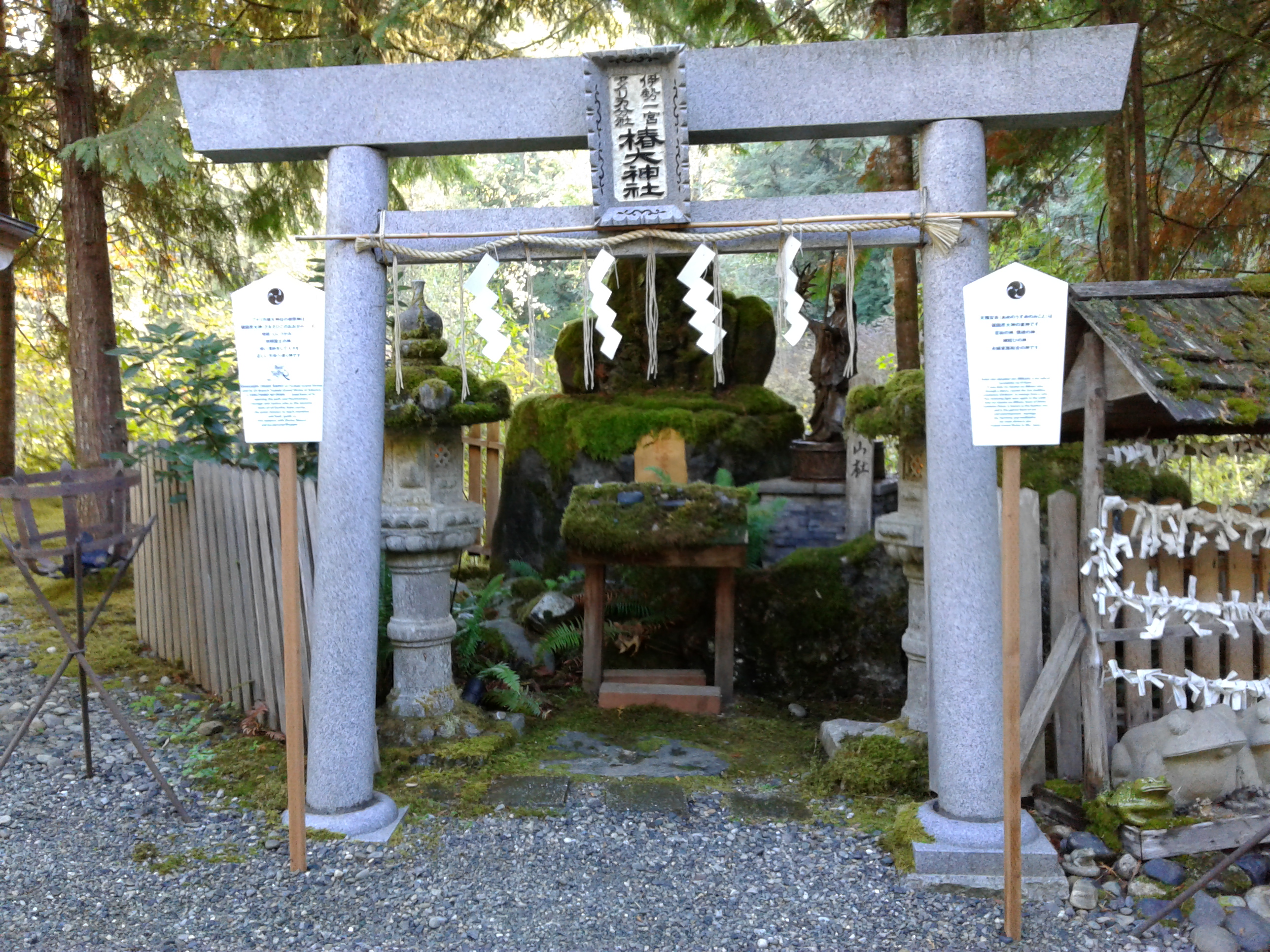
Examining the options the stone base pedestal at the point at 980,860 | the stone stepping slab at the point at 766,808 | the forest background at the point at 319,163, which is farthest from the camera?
the forest background at the point at 319,163

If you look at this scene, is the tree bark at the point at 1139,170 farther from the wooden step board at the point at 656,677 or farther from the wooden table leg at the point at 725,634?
the wooden step board at the point at 656,677

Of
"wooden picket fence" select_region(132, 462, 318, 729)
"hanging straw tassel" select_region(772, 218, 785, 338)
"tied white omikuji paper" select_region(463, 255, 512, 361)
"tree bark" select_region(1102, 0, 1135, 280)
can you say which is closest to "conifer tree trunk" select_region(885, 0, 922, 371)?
"tree bark" select_region(1102, 0, 1135, 280)

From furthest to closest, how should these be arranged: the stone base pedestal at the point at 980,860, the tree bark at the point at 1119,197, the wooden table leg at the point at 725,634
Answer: the wooden table leg at the point at 725,634
the tree bark at the point at 1119,197
the stone base pedestal at the point at 980,860

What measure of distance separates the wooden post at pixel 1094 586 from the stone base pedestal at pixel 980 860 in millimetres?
408

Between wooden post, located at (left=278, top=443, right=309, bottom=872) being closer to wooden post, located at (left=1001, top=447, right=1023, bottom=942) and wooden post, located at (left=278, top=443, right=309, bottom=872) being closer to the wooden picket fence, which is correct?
the wooden picket fence

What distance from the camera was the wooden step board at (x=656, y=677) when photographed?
6.45 metres

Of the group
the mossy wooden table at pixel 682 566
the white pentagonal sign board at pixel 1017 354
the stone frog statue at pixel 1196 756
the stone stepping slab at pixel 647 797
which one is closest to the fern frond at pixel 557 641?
the mossy wooden table at pixel 682 566

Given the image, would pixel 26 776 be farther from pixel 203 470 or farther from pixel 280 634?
pixel 203 470

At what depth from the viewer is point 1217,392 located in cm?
345

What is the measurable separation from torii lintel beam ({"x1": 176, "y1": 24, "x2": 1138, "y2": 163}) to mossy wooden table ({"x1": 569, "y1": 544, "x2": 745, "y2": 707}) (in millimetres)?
2776

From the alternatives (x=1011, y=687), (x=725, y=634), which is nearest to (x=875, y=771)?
(x=1011, y=687)

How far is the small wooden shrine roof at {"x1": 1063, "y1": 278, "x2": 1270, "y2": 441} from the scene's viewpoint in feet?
11.3

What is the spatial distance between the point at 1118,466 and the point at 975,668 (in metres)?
2.92

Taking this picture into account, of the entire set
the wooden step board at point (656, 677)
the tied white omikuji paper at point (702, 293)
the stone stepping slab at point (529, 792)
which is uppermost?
the tied white omikuji paper at point (702, 293)
